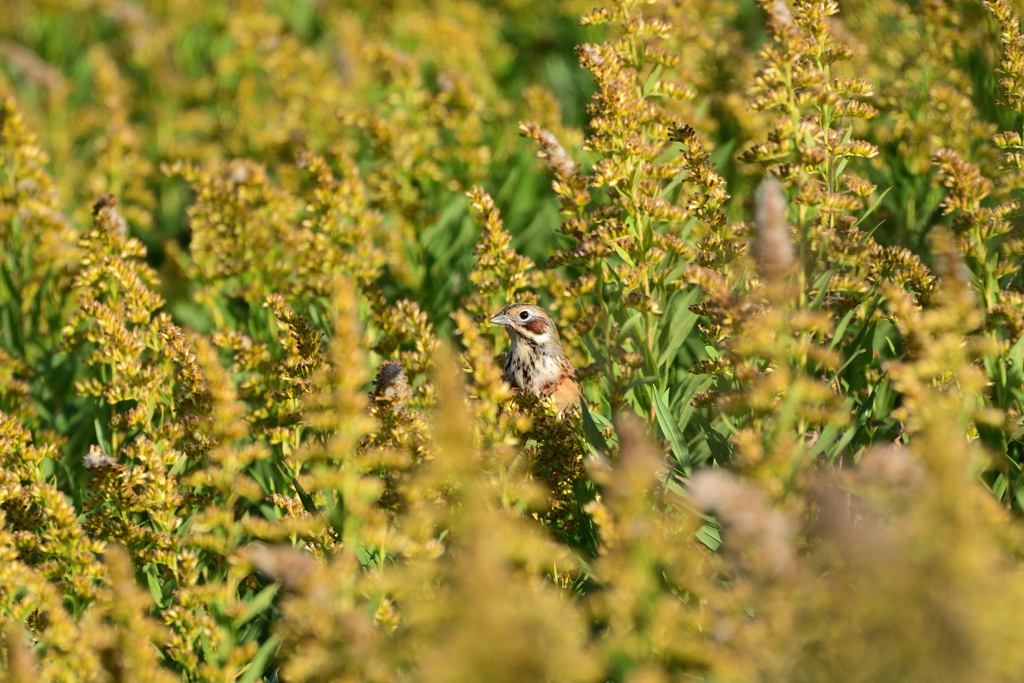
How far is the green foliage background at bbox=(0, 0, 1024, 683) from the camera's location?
1903 millimetres

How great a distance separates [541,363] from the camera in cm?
463

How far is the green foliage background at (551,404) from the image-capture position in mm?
1903

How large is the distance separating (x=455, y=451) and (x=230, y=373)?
9.43 feet

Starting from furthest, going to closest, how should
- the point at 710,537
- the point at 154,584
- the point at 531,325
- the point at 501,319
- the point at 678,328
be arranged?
the point at 531,325
the point at 501,319
the point at 678,328
the point at 154,584
the point at 710,537

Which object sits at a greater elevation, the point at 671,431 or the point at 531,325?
the point at 671,431

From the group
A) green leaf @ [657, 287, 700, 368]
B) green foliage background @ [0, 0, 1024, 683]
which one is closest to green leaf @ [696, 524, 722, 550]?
green foliage background @ [0, 0, 1024, 683]

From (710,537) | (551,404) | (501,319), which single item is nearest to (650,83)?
A: (501,319)

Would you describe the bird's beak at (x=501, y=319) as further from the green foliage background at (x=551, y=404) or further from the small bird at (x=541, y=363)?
the small bird at (x=541, y=363)

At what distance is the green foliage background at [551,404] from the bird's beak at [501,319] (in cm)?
8

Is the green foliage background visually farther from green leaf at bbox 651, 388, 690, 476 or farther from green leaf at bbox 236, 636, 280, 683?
green leaf at bbox 236, 636, 280, 683

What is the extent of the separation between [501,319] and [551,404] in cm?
86

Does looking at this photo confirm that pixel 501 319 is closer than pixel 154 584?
No

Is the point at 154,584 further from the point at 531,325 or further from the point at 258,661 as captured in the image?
the point at 531,325

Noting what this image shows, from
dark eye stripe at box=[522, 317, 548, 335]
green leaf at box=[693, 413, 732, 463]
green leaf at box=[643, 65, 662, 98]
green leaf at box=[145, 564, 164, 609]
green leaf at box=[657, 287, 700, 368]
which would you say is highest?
green leaf at box=[643, 65, 662, 98]
